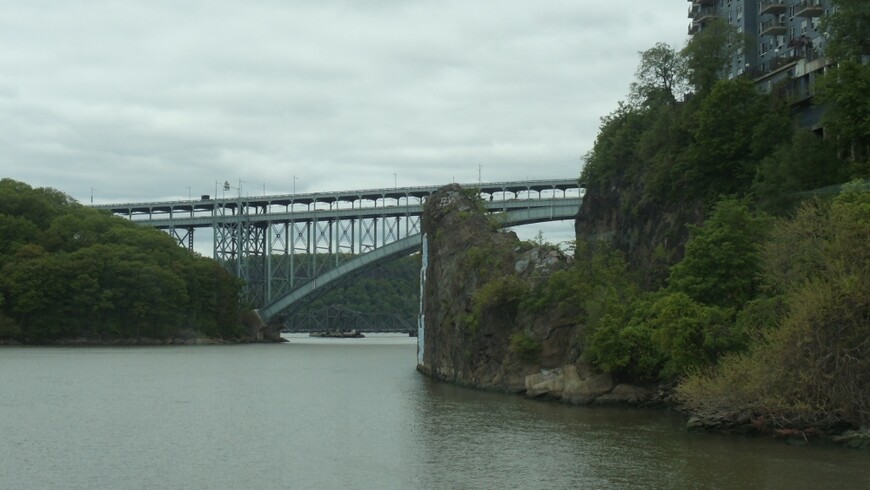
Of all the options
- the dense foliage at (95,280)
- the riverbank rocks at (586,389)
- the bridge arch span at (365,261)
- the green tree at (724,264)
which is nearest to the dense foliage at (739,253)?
the green tree at (724,264)

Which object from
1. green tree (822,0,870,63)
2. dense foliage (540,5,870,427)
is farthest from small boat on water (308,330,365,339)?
green tree (822,0,870,63)

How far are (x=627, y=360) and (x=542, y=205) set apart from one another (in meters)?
67.7

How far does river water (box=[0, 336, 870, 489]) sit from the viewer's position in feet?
94.1

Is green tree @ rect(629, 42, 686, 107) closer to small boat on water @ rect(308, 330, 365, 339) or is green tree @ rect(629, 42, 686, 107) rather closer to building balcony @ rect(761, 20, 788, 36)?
building balcony @ rect(761, 20, 788, 36)

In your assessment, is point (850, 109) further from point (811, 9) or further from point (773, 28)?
point (773, 28)

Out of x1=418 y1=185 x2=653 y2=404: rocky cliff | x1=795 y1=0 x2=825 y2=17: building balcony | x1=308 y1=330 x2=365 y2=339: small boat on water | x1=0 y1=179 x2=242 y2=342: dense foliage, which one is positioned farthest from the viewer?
x1=308 y1=330 x2=365 y2=339: small boat on water

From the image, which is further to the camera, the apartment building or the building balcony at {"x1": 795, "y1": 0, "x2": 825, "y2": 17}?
the building balcony at {"x1": 795, "y1": 0, "x2": 825, "y2": 17}

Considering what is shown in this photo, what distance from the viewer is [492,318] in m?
57.2

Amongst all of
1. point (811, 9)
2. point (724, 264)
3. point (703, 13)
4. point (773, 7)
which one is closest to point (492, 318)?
point (724, 264)

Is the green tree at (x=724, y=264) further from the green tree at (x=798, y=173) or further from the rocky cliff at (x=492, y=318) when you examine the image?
the green tree at (x=798, y=173)

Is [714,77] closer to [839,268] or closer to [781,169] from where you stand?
[781,169]

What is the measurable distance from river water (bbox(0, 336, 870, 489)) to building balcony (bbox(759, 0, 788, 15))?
46.8m

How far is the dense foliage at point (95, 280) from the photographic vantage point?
357 ft

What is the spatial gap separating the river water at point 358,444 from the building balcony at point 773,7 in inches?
1844
